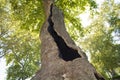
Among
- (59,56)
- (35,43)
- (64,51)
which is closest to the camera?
(59,56)

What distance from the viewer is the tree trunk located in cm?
503

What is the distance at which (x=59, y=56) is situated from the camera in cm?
636

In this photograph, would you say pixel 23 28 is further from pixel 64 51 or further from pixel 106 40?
pixel 106 40

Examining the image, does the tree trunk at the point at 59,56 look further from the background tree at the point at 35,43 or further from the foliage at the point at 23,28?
the background tree at the point at 35,43

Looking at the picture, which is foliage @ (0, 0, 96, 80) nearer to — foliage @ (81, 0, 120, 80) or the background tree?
the background tree

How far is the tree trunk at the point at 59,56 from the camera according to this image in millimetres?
5031

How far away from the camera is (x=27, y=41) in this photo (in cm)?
3148

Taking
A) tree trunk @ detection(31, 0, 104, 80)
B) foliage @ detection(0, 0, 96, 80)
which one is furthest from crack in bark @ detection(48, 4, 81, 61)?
foliage @ detection(0, 0, 96, 80)

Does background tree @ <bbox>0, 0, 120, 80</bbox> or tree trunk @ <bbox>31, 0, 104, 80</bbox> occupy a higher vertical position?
tree trunk @ <bbox>31, 0, 104, 80</bbox>

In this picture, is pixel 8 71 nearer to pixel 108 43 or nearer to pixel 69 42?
pixel 108 43

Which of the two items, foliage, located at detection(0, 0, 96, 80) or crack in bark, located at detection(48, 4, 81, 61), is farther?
foliage, located at detection(0, 0, 96, 80)

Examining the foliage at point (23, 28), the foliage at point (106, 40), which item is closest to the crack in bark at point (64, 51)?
the foliage at point (23, 28)

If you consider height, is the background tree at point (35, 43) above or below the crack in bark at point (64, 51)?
below

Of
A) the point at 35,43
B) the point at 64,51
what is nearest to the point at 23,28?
the point at 64,51
